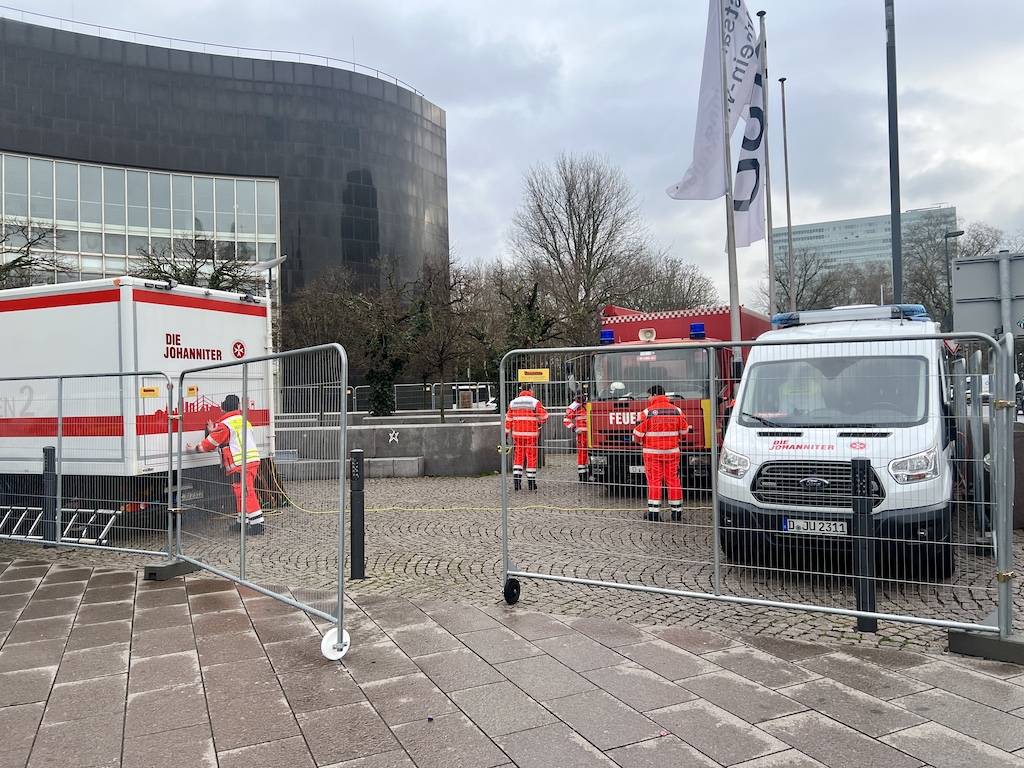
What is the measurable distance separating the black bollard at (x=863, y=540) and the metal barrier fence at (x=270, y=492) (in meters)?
3.40

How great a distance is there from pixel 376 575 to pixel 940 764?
16.3ft

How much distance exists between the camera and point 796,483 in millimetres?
5566

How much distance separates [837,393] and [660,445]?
4.30 feet

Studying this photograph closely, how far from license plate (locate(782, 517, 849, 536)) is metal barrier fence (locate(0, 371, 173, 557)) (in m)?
6.06

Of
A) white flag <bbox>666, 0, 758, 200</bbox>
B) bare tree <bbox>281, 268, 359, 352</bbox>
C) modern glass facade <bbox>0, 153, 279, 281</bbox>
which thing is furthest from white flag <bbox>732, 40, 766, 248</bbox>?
modern glass facade <bbox>0, 153, 279, 281</bbox>

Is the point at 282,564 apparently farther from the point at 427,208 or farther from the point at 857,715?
the point at 427,208

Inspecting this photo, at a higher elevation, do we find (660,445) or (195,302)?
(195,302)

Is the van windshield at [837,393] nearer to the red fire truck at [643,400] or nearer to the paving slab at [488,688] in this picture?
the red fire truck at [643,400]

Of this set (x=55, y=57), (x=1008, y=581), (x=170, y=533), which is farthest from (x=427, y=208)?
(x=1008, y=581)

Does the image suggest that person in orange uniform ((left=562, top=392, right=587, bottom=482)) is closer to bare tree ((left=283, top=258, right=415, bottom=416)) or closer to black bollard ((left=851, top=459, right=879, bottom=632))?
black bollard ((left=851, top=459, right=879, bottom=632))

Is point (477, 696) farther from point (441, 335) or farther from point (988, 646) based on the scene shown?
point (441, 335)

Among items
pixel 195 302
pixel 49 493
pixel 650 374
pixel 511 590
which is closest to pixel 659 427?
pixel 650 374

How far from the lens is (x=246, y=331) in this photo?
34.5ft

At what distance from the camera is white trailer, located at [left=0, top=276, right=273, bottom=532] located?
841 centimetres
